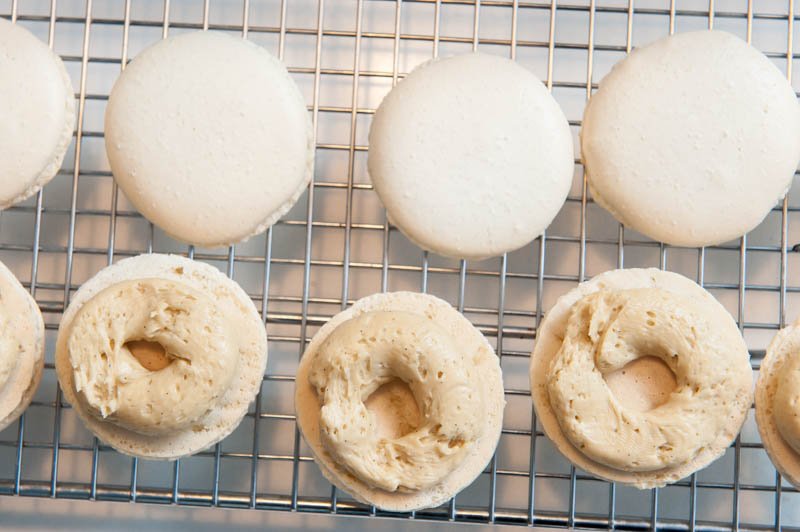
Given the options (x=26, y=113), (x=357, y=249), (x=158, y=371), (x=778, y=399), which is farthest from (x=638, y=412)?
(x=26, y=113)

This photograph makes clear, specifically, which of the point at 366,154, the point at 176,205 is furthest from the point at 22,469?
the point at 366,154

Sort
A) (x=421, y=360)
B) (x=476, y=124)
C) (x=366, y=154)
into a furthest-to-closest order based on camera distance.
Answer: (x=366, y=154), (x=476, y=124), (x=421, y=360)

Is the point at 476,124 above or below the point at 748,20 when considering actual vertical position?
below

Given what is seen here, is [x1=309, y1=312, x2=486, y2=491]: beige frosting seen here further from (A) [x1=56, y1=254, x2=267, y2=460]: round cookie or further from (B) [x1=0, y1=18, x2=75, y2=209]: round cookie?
(B) [x1=0, y1=18, x2=75, y2=209]: round cookie

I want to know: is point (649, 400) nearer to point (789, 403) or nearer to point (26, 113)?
point (789, 403)

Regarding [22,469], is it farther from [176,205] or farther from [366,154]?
[366,154]

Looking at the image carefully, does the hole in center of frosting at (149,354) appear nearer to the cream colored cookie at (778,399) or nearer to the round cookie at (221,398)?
the round cookie at (221,398)

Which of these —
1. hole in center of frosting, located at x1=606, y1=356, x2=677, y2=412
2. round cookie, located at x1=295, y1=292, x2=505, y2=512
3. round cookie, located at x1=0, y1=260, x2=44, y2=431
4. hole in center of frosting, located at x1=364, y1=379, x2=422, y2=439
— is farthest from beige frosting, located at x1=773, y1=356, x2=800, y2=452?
round cookie, located at x1=0, y1=260, x2=44, y2=431
